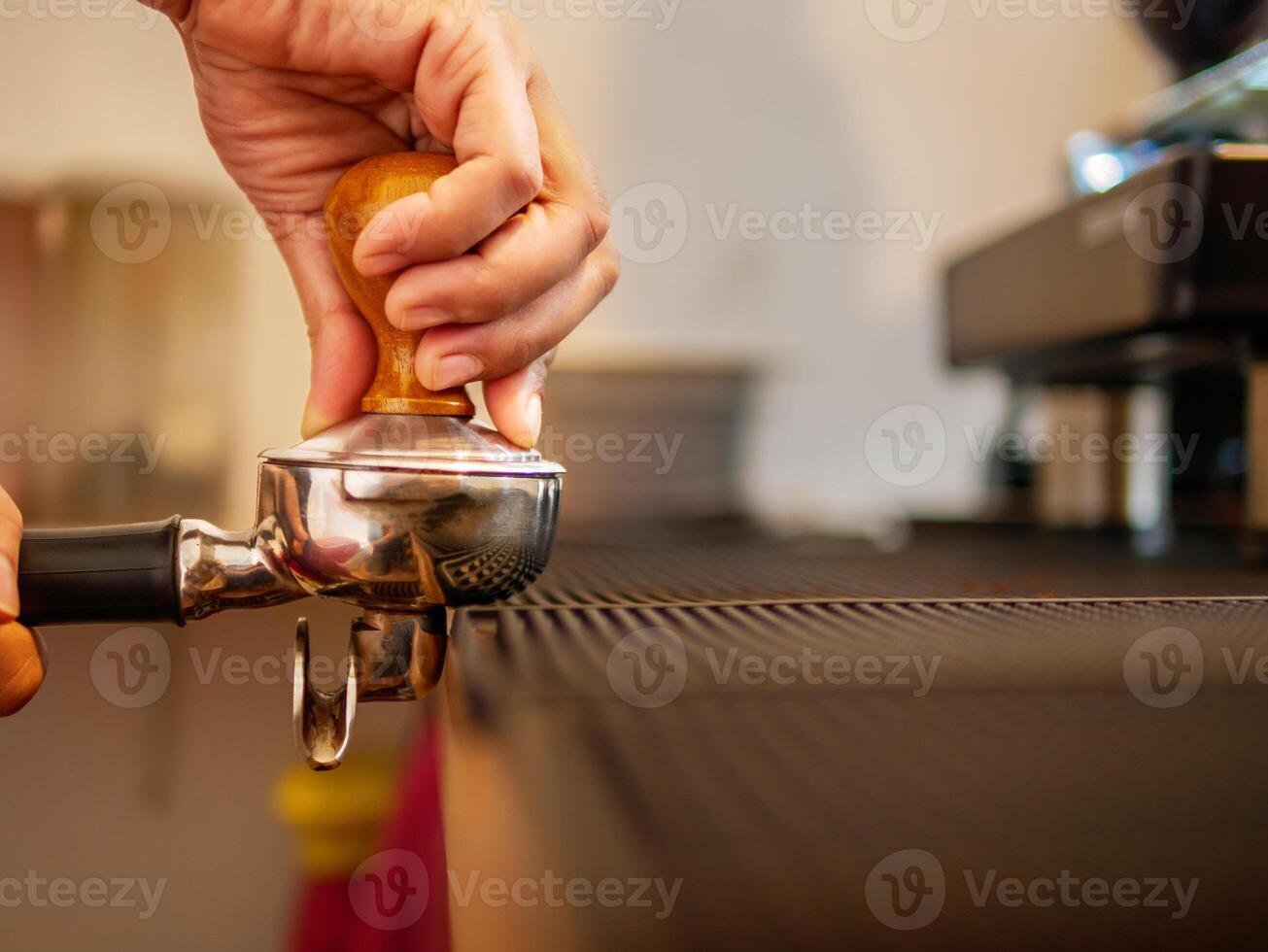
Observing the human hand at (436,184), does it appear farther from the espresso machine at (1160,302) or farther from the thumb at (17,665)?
the espresso machine at (1160,302)

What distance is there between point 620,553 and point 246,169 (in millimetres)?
321

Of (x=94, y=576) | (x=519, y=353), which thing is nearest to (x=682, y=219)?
(x=519, y=353)

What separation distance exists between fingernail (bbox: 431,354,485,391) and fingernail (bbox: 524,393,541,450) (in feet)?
0.09

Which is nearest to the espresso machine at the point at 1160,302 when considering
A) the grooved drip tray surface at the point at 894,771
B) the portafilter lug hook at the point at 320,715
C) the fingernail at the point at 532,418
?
the grooved drip tray surface at the point at 894,771

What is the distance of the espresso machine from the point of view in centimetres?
59

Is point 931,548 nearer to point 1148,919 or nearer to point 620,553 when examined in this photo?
point 620,553

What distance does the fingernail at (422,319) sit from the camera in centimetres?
34

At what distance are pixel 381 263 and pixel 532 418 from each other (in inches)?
3.0

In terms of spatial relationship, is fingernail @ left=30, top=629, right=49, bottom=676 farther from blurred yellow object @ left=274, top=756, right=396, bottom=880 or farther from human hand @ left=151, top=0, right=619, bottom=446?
blurred yellow object @ left=274, top=756, right=396, bottom=880

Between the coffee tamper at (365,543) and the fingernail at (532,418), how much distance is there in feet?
0.09

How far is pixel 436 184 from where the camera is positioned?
327 mm

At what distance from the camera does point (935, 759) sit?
29 centimetres

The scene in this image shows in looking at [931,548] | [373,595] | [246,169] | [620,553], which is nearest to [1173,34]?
[931,548]

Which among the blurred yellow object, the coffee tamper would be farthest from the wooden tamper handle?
the blurred yellow object
